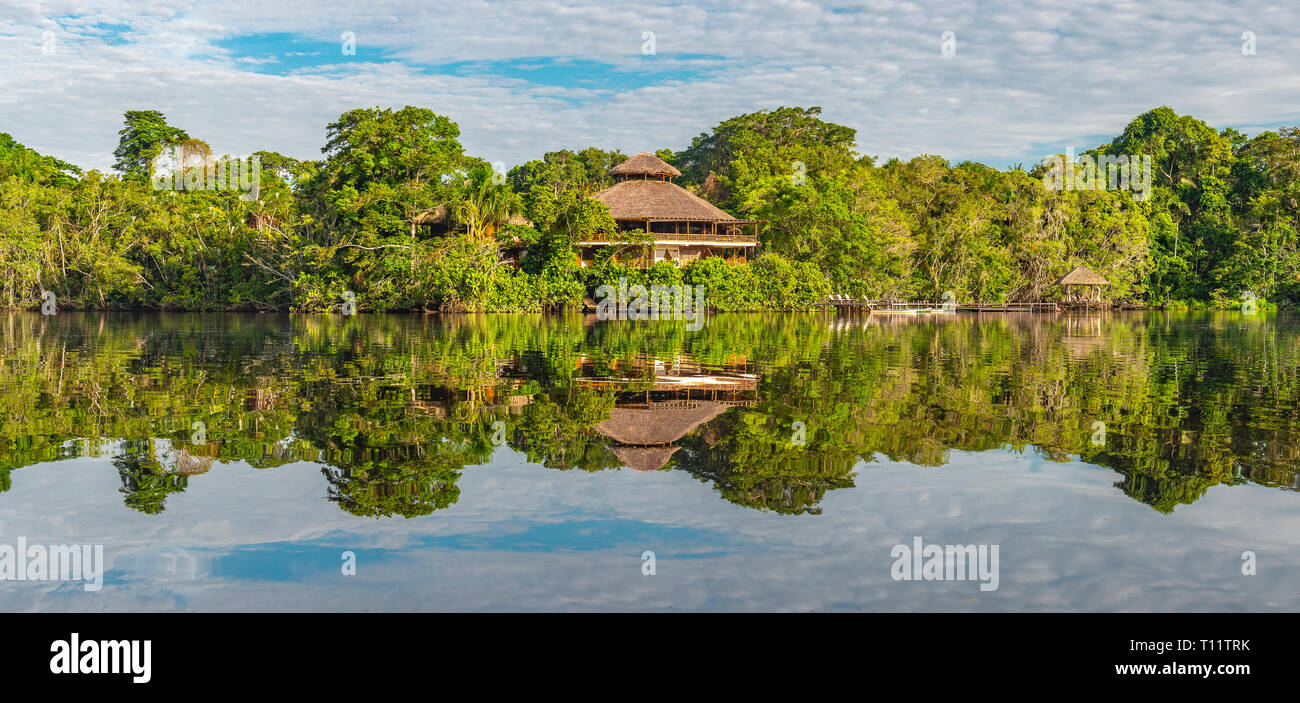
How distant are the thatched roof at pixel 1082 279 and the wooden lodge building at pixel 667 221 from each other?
19999 millimetres

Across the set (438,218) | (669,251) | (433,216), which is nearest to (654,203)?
(669,251)

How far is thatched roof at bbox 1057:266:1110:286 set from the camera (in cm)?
5722

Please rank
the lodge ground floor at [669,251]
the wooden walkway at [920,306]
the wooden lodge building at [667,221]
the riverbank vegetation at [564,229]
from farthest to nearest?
the wooden walkway at [920,306] < the wooden lodge building at [667,221] < the lodge ground floor at [669,251] < the riverbank vegetation at [564,229]

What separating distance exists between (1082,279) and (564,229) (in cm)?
3204

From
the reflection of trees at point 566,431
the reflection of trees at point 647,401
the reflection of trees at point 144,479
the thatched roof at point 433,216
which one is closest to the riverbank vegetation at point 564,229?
the thatched roof at point 433,216

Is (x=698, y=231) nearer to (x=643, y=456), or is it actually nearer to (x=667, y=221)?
(x=667, y=221)

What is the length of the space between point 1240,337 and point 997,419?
21178 mm

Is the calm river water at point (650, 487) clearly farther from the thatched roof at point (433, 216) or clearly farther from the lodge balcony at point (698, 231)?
the lodge balcony at point (698, 231)

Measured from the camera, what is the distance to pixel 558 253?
48.1 m

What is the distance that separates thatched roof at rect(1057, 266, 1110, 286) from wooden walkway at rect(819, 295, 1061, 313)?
2.13 metres

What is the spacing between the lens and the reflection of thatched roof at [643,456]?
29.0 ft

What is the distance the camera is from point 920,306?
187ft

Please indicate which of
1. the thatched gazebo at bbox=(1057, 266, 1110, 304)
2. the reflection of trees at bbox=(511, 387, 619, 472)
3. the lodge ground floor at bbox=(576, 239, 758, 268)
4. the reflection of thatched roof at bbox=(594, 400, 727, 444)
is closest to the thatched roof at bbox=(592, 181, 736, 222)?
the lodge ground floor at bbox=(576, 239, 758, 268)
